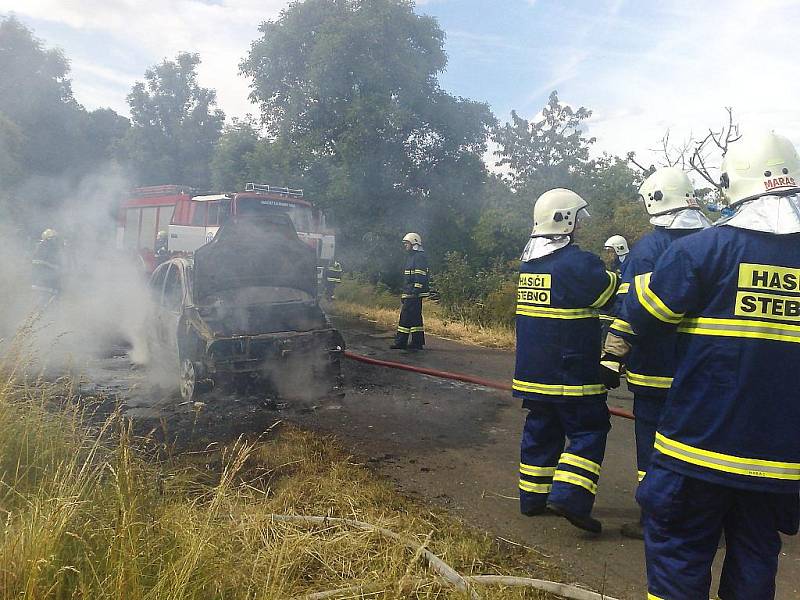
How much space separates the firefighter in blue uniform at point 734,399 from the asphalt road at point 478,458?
0.81 metres

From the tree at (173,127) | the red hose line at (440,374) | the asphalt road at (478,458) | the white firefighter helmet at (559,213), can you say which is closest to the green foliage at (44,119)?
the tree at (173,127)

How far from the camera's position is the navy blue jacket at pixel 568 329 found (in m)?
3.78

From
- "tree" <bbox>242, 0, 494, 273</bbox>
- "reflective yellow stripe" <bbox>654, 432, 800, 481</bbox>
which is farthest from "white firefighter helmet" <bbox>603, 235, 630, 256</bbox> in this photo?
"tree" <bbox>242, 0, 494, 273</bbox>

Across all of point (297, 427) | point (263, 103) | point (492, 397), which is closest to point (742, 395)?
point (297, 427)

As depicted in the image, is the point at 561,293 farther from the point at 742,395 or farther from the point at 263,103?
the point at 263,103

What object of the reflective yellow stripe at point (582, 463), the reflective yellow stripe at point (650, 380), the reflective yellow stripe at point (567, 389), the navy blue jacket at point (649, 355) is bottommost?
the reflective yellow stripe at point (582, 463)

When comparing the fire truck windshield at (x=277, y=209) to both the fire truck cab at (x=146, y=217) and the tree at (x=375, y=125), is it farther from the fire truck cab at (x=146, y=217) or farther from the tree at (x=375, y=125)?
the tree at (x=375, y=125)

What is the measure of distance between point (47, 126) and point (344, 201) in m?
18.8

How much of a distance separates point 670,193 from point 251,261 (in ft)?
15.4

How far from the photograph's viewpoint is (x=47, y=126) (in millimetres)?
29875

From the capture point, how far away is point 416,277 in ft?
33.2

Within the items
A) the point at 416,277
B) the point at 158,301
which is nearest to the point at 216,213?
the point at 416,277

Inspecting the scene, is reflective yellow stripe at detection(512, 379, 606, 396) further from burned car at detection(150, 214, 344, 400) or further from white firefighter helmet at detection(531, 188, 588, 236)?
burned car at detection(150, 214, 344, 400)

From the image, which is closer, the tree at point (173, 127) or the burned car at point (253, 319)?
the burned car at point (253, 319)
